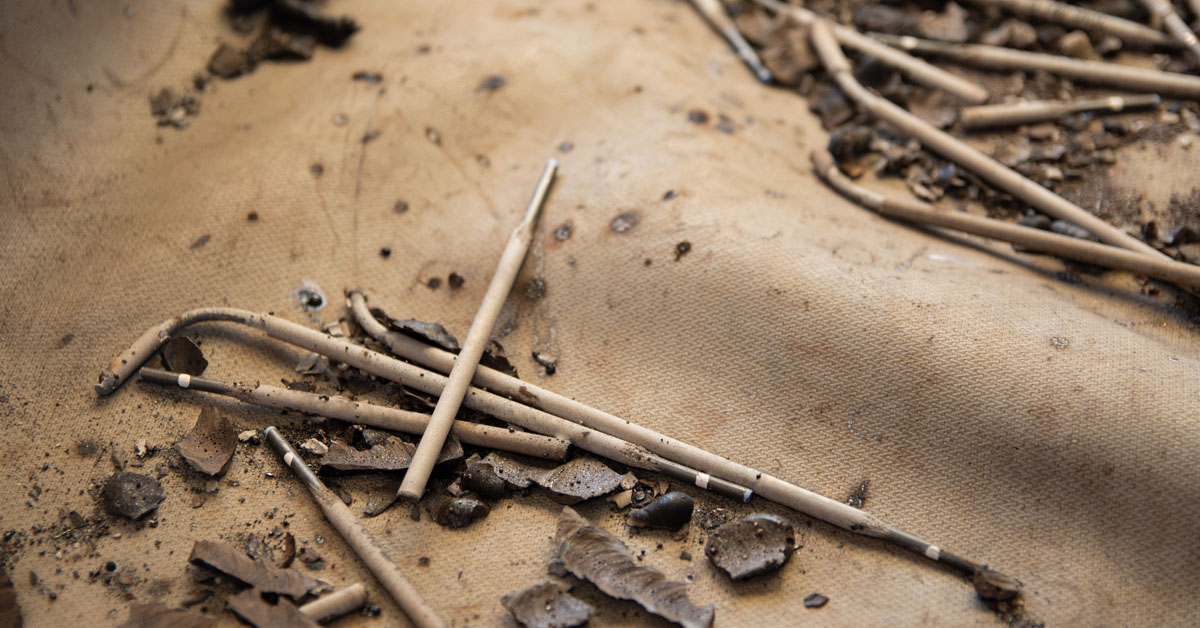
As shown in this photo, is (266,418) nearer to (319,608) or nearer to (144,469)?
(144,469)

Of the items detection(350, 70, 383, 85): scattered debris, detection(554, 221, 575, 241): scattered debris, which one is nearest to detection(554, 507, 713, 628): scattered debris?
detection(554, 221, 575, 241): scattered debris

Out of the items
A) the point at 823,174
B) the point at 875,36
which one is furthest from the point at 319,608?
the point at 875,36

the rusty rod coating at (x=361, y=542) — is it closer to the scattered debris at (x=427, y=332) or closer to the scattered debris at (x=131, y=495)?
the scattered debris at (x=131, y=495)

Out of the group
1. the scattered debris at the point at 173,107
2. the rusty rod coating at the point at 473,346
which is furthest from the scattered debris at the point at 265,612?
the scattered debris at the point at 173,107

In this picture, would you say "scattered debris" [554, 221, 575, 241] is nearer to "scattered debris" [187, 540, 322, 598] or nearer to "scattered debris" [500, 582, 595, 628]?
"scattered debris" [500, 582, 595, 628]

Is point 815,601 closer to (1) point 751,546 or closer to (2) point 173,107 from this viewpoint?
(1) point 751,546

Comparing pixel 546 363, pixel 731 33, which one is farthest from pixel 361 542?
pixel 731 33
